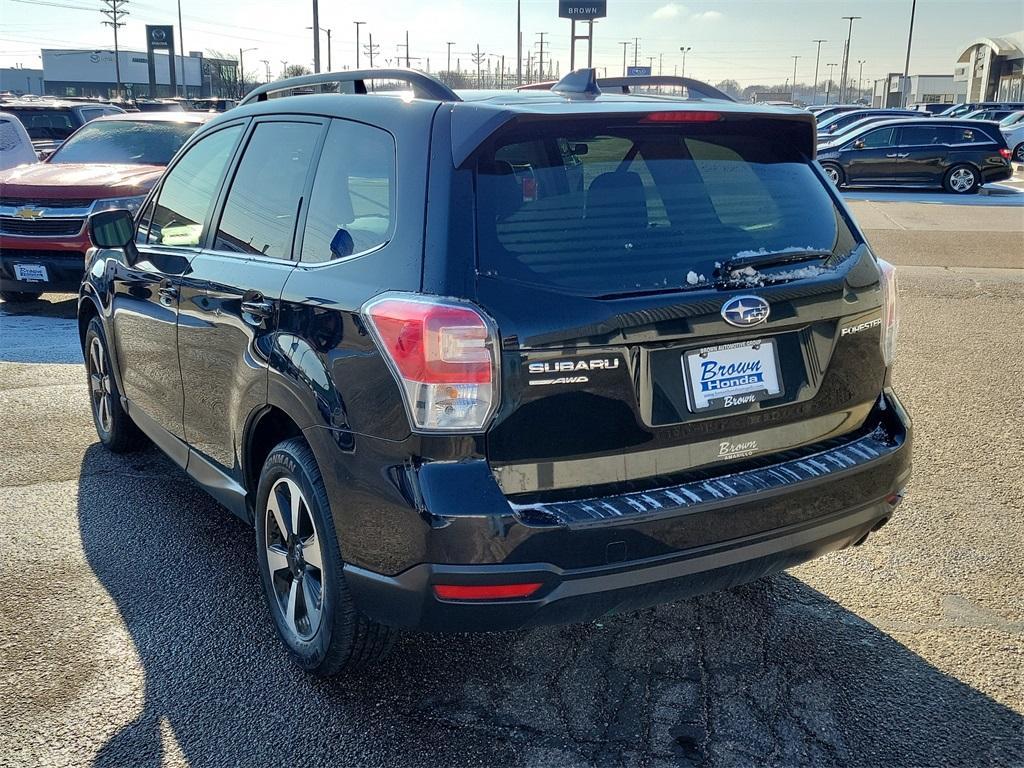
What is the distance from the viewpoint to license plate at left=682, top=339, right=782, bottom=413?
2.70m

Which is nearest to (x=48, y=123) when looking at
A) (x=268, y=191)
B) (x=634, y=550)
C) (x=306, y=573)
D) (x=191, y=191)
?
(x=191, y=191)

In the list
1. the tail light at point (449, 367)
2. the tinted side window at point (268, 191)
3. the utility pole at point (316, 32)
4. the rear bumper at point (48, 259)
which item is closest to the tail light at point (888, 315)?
the tail light at point (449, 367)

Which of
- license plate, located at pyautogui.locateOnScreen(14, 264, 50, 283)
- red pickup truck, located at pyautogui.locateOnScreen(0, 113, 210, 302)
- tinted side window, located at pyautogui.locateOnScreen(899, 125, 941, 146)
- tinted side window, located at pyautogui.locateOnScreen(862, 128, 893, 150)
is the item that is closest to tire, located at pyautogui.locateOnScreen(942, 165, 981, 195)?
tinted side window, located at pyautogui.locateOnScreen(899, 125, 941, 146)

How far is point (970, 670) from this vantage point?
3.14m

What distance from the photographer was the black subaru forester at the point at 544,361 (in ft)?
8.27

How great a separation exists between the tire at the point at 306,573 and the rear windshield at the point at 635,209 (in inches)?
36.2

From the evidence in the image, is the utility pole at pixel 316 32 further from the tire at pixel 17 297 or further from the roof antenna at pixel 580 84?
the roof antenna at pixel 580 84

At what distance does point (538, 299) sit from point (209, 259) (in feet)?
5.55

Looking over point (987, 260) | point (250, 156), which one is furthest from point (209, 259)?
point (987, 260)

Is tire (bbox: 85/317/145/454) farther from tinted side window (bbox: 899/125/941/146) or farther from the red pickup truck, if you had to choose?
tinted side window (bbox: 899/125/941/146)

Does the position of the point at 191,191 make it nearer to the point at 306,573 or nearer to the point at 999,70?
the point at 306,573

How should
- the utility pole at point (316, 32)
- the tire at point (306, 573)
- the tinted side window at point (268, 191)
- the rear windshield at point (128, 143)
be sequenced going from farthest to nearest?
1. the utility pole at point (316, 32)
2. the rear windshield at point (128, 143)
3. the tinted side window at point (268, 191)
4. the tire at point (306, 573)

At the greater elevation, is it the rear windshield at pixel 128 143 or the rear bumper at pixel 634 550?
the rear windshield at pixel 128 143

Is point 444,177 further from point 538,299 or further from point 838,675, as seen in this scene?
point 838,675
